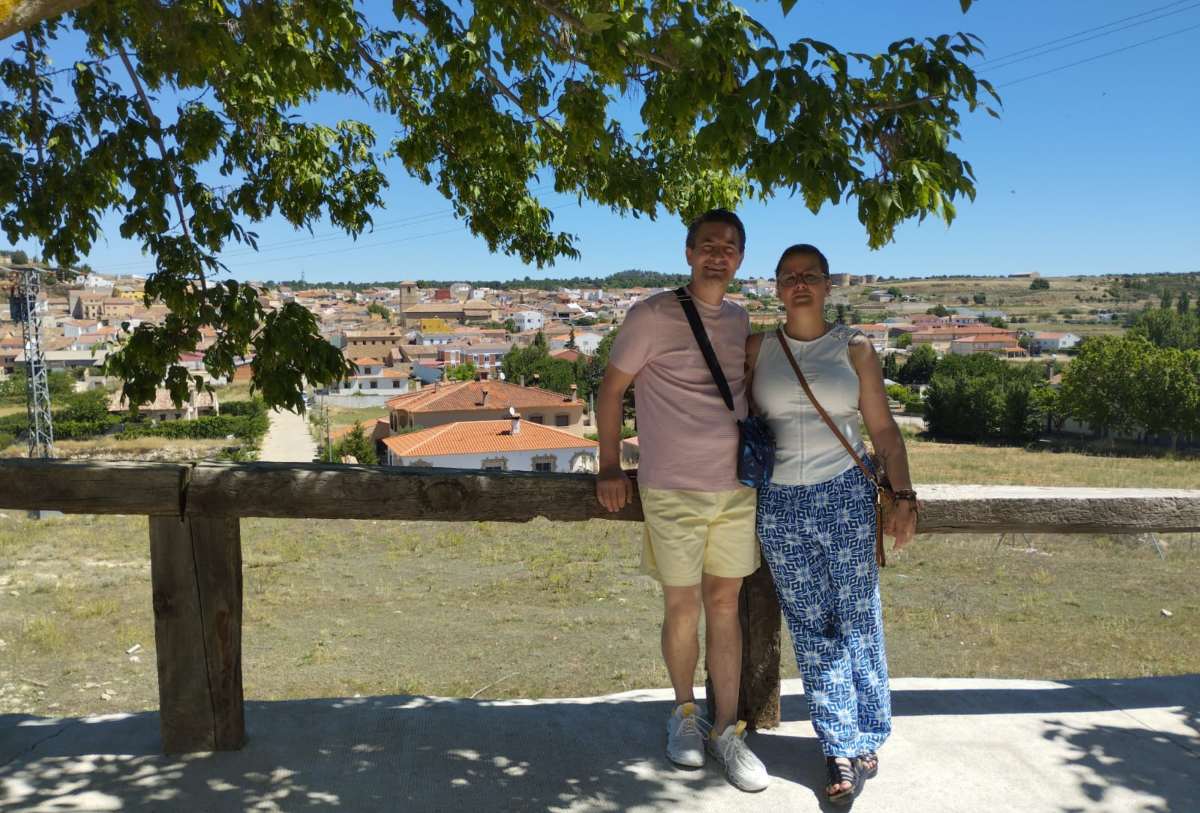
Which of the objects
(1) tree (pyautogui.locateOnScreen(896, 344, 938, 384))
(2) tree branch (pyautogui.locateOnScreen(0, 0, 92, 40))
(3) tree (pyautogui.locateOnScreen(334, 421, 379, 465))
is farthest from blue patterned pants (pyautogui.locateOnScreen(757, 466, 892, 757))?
(1) tree (pyautogui.locateOnScreen(896, 344, 938, 384))

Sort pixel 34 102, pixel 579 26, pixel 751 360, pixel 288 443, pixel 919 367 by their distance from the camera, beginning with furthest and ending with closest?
pixel 919 367
pixel 288 443
pixel 34 102
pixel 579 26
pixel 751 360

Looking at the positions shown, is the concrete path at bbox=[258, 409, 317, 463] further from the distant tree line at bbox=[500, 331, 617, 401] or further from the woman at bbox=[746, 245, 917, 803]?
the woman at bbox=[746, 245, 917, 803]

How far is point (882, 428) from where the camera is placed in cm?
258

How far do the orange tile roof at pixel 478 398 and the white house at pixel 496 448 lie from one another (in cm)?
967

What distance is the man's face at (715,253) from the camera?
101 inches

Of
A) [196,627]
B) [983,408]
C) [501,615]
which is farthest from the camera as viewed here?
[983,408]

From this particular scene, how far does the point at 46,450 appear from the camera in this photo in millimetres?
25891

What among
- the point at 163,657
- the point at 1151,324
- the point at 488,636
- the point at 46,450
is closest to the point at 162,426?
the point at 46,450

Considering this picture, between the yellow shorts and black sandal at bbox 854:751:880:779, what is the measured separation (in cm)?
65

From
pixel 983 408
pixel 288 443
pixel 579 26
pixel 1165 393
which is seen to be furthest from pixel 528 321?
pixel 579 26

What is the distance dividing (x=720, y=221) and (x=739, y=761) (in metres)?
1.64

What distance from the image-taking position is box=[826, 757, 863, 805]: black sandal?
2525mm

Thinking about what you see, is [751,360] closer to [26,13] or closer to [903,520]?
[903,520]

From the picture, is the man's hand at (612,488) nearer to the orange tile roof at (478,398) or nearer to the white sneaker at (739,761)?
the white sneaker at (739,761)
